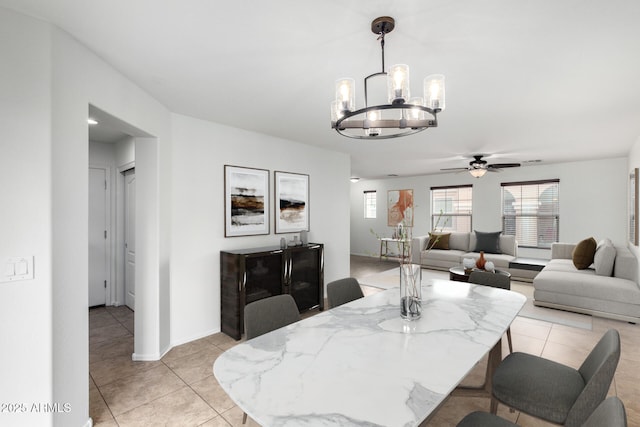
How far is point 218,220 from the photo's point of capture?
141 inches

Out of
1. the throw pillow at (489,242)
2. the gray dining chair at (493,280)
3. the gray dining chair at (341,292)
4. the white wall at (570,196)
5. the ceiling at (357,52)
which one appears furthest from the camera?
the throw pillow at (489,242)

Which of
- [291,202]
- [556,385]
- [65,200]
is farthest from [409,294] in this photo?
[291,202]

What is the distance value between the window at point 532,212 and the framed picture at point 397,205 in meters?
2.29

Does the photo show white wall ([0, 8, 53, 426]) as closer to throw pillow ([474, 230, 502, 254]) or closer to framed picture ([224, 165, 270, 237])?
framed picture ([224, 165, 270, 237])

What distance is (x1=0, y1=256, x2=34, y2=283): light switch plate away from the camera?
5.11ft

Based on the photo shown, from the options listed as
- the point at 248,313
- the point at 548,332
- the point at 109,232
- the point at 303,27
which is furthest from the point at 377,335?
the point at 109,232

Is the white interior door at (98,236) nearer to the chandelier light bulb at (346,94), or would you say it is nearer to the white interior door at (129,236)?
the white interior door at (129,236)

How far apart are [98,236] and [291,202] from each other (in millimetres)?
2821

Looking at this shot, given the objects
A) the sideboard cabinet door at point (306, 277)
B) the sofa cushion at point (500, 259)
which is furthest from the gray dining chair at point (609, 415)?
the sofa cushion at point (500, 259)

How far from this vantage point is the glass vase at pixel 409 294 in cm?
193

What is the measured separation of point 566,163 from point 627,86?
471 centimetres

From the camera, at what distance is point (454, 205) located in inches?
317

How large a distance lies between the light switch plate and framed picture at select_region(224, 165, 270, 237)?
2.06 m

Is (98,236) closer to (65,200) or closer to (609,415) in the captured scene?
(65,200)
